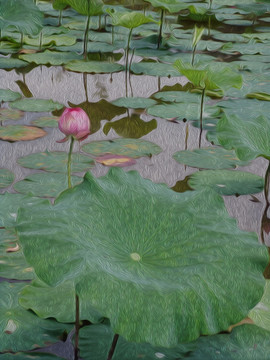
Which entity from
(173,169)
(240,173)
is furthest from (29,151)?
(240,173)

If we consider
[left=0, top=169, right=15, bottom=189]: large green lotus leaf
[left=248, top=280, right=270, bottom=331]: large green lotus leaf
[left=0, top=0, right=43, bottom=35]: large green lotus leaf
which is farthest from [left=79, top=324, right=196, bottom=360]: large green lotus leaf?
[left=0, top=0, right=43, bottom=35]: large green lotus leaf

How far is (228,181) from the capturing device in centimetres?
151

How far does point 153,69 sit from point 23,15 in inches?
23.7

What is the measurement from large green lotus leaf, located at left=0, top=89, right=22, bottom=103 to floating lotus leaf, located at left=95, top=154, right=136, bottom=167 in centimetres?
61

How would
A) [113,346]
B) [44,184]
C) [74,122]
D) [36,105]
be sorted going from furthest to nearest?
[36,105] → [44,184] → [74,122] → [113,346]

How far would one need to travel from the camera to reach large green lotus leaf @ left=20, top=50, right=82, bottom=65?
267cm

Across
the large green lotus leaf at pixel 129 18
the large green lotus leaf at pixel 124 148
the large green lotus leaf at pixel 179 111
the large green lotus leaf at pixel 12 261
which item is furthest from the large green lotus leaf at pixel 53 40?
the large green lotus leaf at pixel 12 261

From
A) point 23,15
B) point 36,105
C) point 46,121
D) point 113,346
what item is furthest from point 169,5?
point 113,346

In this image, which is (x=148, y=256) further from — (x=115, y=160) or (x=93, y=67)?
(x=93, y=67)

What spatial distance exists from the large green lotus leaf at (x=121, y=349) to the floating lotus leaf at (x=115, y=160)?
77 cm

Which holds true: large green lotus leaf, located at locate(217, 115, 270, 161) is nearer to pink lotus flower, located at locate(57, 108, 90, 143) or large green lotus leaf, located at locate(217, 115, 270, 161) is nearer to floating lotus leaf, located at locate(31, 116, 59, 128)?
pink lotus flower, located at locate(57, 108, 90, 143)

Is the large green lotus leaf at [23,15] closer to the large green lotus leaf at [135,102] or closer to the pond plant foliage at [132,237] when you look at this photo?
the pond plant foliage at [132,237]

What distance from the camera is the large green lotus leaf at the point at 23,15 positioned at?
2449mm

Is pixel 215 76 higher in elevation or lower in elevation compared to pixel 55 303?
higher
